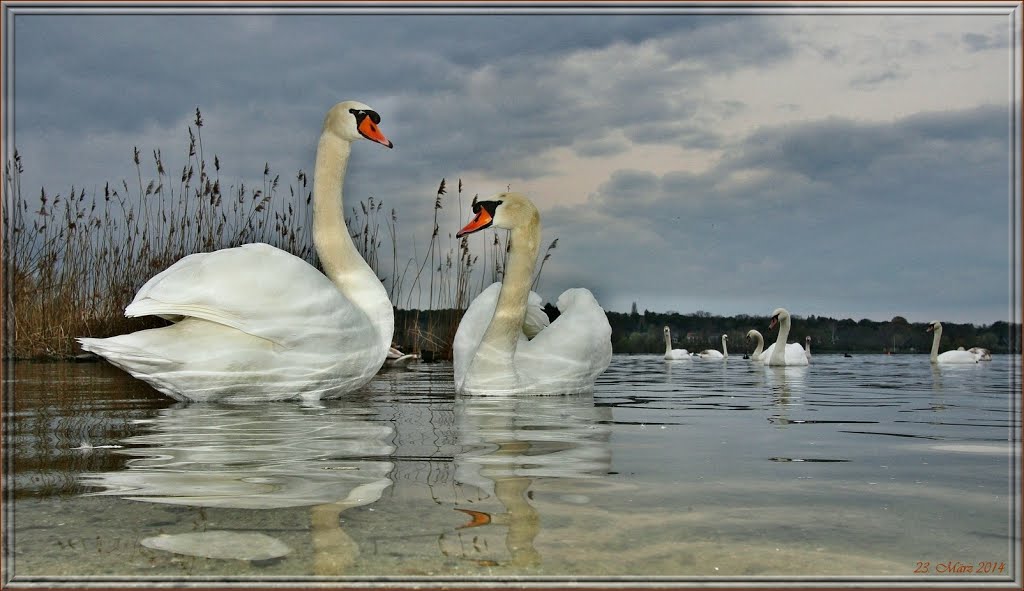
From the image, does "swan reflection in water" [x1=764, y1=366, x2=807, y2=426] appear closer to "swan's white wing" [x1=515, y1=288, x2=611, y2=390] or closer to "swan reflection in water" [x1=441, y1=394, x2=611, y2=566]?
"swan reflection in water" [x1=441, y1=394, x2=611, y2=566]

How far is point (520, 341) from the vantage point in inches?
286

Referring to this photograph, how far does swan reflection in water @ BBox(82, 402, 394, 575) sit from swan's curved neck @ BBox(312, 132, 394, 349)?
1544 millimetres

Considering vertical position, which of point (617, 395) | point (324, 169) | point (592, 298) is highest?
point (324, 169)

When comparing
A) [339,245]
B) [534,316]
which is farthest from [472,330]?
[339,245]

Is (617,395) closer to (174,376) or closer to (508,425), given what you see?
(508,425)

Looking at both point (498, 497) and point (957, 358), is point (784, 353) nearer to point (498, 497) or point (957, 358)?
point (957, 358)

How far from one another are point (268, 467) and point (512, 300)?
3.77m

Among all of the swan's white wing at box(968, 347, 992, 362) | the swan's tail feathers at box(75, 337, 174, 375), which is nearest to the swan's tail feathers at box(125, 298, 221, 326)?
the swan's tail feathers at box(75, 337, 174, 375)

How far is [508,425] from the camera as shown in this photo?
466 centimetres

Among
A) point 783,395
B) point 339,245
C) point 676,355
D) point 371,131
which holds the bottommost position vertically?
point 676,355

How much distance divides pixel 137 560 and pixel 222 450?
1.74 metres

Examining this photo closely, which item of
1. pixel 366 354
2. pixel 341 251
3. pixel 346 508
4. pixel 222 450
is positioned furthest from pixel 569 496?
pixel 341 251

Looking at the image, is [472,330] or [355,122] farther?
[472,330]

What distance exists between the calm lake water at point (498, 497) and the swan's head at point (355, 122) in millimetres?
2398
